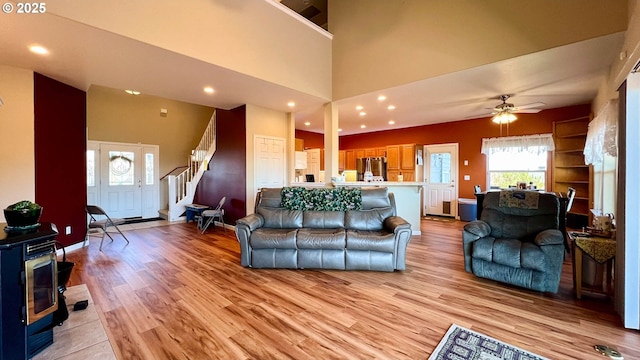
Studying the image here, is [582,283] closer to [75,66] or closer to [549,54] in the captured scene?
[549,54]

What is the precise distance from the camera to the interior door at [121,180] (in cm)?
696

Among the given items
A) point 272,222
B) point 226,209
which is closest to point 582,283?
point 272,222

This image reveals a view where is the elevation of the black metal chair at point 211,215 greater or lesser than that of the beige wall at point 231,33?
lesser

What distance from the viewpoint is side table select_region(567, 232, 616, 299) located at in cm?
247

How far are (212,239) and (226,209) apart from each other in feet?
4.11

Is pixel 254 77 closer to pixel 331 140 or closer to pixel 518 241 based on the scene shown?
pixel 331 140

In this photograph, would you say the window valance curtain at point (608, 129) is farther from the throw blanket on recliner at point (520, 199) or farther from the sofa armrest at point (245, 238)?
the sofa armrest at point (245, 238)

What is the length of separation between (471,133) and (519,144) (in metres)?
1.14

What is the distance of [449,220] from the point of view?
7043mm

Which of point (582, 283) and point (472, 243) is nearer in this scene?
point (582, 283)

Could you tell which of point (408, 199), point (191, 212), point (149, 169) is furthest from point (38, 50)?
point (408, 199)

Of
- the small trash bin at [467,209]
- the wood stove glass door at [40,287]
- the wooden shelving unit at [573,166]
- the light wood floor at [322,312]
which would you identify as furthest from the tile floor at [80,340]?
the wooden shelving unit at [573,166]

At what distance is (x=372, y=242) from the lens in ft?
10.5

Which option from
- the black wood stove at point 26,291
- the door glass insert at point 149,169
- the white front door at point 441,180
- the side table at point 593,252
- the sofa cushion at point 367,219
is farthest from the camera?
the door glass insert at point 149,169
